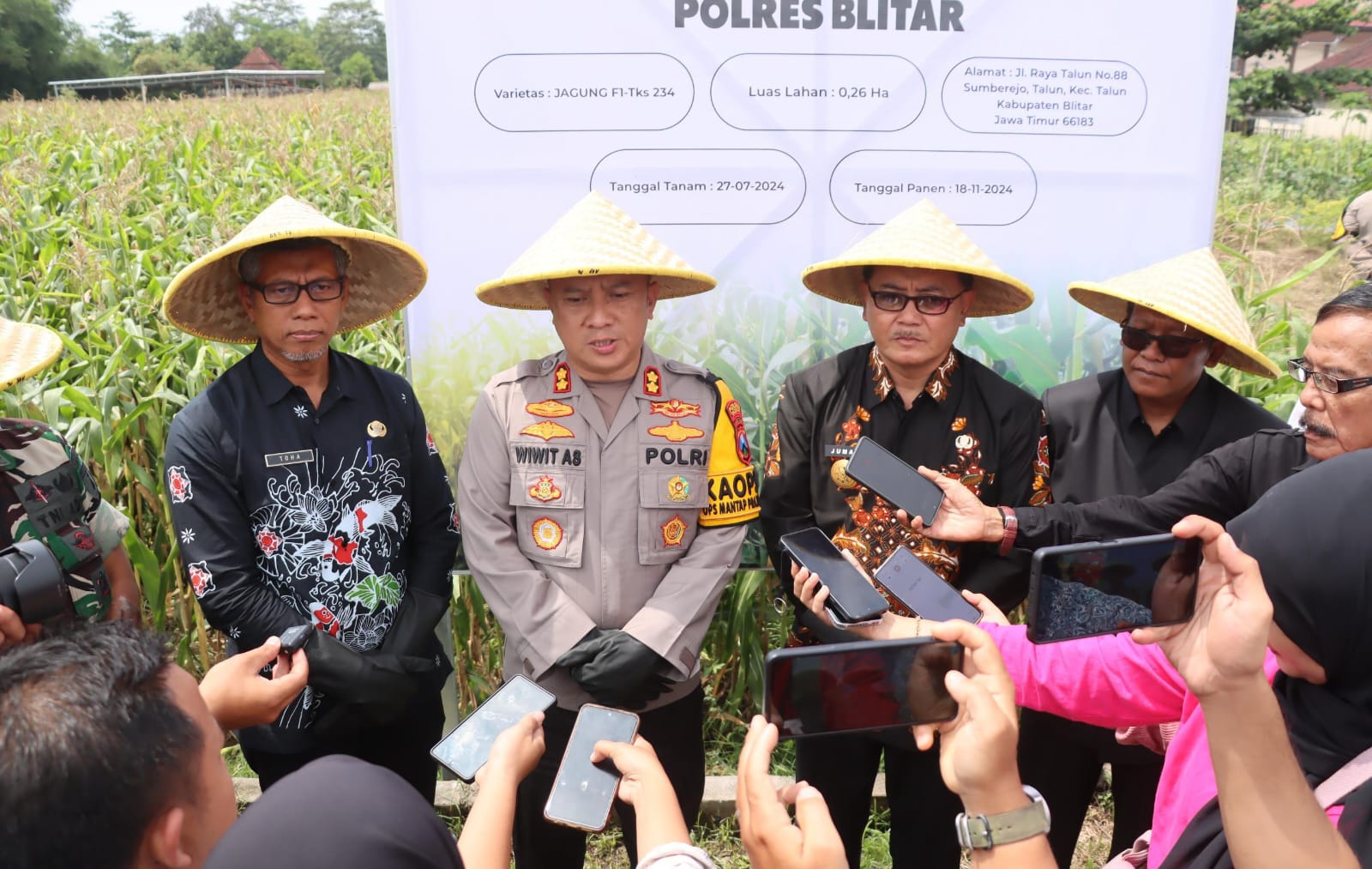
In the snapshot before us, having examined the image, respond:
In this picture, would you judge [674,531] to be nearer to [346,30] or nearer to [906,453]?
[906,453]

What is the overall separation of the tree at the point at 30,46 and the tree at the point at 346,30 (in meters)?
31.9

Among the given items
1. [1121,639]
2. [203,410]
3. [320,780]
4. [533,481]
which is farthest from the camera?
[533,481]

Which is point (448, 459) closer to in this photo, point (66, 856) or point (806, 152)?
point (806, 152)

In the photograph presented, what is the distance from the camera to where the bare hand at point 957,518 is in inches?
96.0

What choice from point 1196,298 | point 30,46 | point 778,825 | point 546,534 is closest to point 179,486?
point 546,534

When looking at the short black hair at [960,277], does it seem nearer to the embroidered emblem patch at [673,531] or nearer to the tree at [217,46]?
the embroidered emblem patch at [673,531]

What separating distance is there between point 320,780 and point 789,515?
1.68 m

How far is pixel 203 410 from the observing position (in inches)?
89.7

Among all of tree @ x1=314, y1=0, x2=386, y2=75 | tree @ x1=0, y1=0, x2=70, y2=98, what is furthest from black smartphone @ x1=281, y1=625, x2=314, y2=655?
tree @ x1=314, y1=0, x2=386, y2=75

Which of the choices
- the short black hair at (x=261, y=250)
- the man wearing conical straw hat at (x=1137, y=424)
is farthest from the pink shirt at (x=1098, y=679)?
the short black hair at (x=261, y=250)

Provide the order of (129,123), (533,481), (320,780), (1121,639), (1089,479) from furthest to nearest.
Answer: (129,123)
(1089,479)
(533,481)
(1121,639)
(320,780)

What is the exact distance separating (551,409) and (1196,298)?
5.63 feet

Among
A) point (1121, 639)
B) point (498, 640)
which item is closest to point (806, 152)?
point (1121, 639)

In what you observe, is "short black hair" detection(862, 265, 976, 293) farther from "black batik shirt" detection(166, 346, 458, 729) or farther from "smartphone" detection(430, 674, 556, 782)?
"smartphone" detection(430, 674, 556, 782)
